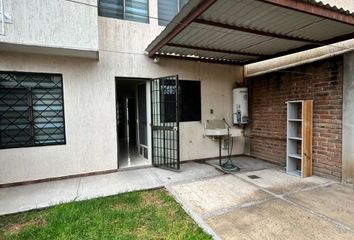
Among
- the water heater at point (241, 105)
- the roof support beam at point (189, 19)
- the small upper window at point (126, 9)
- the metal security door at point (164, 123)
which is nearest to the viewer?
the roof support beam at point (189, 19)

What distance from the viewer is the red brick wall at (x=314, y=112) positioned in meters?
4.26

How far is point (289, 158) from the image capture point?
486 cm

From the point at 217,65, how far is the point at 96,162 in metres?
4.32

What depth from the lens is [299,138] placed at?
4.68m

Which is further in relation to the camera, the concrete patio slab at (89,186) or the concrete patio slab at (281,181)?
the concrete patio slab at (281,181)

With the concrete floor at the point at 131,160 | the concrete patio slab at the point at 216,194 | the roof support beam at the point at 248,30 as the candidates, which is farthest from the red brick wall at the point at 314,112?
the concrete floor at the point at 131,160

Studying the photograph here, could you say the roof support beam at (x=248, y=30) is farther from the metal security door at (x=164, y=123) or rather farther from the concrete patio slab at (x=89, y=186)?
the concrete patio slab at (x=89, y=186)

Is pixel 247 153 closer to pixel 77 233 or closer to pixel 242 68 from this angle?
pixel 242 68

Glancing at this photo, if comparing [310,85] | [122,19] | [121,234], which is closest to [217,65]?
[310,85]

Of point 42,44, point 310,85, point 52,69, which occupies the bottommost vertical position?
point 310,85

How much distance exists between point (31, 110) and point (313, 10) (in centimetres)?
540

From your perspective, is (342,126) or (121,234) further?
(342,126)

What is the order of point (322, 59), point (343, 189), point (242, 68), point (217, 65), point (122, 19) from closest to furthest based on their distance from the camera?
point (343, 189), point (322, 59), point (122, 19), point (217, 65), point (242, 68)

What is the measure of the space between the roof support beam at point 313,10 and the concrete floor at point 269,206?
286 centimetres
